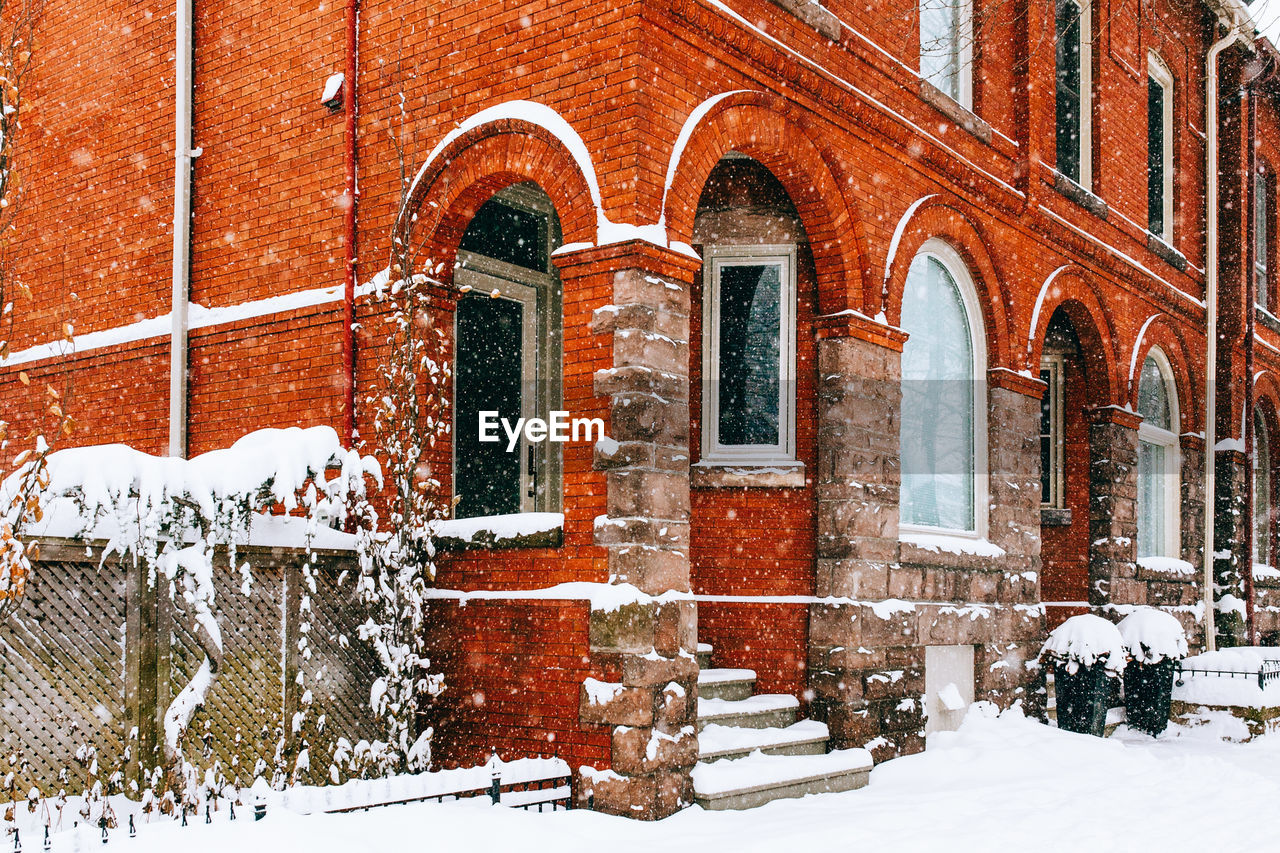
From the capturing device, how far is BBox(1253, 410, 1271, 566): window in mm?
17750

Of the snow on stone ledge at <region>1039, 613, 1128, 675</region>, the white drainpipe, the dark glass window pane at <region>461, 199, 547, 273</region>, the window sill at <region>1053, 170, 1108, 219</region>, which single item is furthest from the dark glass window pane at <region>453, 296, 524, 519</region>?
the window sill at <region>1053, 170, 1108, 219</region>

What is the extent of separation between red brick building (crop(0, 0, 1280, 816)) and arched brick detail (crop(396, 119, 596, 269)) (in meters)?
0.03

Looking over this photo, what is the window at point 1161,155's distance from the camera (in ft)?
48.4

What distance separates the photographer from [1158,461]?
1465 cm

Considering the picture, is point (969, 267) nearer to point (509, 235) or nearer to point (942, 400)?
point (942, 400)

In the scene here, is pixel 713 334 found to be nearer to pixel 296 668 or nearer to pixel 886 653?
pixel 886 653

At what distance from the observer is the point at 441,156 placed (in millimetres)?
7777

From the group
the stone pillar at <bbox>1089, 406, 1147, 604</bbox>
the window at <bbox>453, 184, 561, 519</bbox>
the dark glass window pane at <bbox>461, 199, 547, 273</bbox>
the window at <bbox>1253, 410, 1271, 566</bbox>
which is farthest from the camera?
the window at <bbox>1253, 410, 1271, 566</bbox>

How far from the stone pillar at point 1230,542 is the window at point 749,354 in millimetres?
8764

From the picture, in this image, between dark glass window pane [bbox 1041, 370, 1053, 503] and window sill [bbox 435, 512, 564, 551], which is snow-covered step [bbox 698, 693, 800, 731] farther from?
dark glass window pane [bbox 1041, 370, 1053, 503]

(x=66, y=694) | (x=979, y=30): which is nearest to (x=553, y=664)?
(x=66, y=694)

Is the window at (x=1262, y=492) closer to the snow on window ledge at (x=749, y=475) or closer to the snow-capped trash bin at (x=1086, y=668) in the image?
the snow-capped trash bin at (x=1086, y=668)

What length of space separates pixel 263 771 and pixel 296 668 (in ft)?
1.89

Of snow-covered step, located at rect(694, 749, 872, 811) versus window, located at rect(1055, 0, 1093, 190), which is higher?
window, located at rect(1055, 0, 1093, 190)
